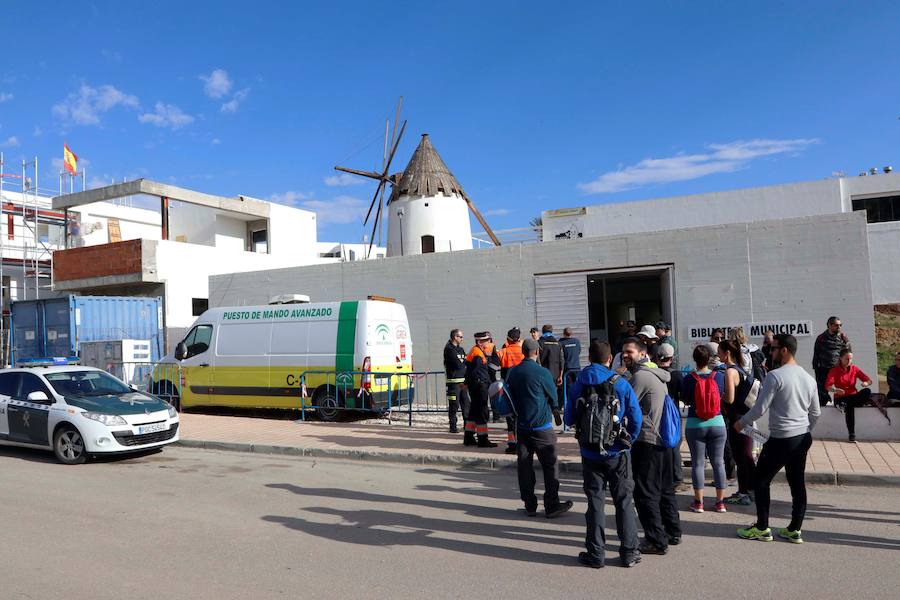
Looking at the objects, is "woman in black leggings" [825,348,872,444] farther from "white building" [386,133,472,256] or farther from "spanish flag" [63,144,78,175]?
"spanish flag" [63,144,78,175]

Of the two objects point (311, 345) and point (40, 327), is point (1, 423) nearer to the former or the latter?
point (311, 345)

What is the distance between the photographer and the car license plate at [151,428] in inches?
377

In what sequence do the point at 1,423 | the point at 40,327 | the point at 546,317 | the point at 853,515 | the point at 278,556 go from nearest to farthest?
the point at 278,556, the point at 853,515, the point at 1,423, the point at 546,317, the point at 40,327

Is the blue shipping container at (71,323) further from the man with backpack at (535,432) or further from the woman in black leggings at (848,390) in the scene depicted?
the woman in black leggings at (848,390)

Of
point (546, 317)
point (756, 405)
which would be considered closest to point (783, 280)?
point (546, 317)

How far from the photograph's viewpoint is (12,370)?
410 inches

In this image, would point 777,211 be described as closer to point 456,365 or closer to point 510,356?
point 510,356

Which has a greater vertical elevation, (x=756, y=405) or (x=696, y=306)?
(x=696, y=306)

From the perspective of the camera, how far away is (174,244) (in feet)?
74.4

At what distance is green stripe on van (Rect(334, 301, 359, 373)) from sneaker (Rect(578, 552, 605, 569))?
8.01 metres

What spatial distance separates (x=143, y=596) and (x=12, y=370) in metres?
7.72

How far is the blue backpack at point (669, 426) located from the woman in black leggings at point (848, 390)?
203 inches

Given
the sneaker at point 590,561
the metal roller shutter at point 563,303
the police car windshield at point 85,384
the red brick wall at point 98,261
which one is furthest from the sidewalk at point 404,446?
the red brick wall at point 98,261

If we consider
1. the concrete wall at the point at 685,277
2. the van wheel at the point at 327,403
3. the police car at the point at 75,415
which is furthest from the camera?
the van wheel at the point at 327,403
